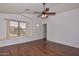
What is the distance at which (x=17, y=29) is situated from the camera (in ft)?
7.51

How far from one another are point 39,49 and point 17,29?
689 millimetres

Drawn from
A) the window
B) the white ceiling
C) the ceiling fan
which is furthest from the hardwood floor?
the white ceiling

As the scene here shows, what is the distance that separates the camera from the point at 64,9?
7.23 feet

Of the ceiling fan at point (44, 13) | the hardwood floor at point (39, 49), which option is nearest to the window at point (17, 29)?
the hardwood floor at point (39, 49)

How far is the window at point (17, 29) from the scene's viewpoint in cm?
221

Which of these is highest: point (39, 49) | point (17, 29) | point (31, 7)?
point (31, 7)

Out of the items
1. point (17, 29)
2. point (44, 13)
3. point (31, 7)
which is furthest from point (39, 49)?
point (31, 7)

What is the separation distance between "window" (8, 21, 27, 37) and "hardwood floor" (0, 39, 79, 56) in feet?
0.85

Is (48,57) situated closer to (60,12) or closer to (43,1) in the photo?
(60,12)

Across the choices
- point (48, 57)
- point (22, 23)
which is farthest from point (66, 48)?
point (22, 23)

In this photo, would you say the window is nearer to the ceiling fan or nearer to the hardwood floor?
the hardwood floor

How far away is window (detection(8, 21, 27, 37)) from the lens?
7.24ft

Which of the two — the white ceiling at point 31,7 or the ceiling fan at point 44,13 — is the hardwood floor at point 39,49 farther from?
the white ceiling at point 31,7

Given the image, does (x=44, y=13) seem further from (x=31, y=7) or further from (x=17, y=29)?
(x=17, y=29)
